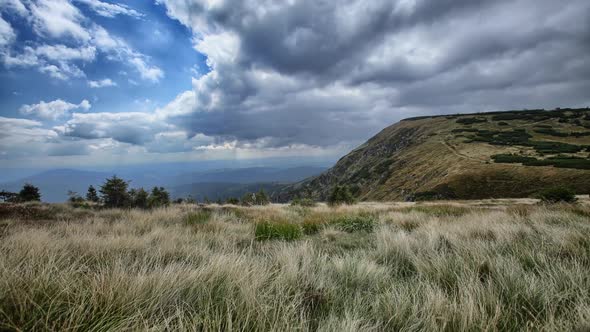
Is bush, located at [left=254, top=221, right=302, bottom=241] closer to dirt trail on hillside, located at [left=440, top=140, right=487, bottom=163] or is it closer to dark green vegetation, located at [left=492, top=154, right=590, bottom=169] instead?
dark green vegetation, located at [left=492, top=154, right=590, bottom=169]

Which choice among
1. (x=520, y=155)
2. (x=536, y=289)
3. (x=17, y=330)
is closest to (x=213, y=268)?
(x=17, y=330)

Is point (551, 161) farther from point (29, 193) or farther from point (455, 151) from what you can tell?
point (29, 193)

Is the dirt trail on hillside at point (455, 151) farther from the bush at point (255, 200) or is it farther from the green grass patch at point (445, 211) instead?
the green grass patch at point (445, 211)

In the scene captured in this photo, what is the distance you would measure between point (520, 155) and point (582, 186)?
70.4 ft

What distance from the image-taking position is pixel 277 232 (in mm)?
5941

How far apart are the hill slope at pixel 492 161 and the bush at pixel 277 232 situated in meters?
42.8

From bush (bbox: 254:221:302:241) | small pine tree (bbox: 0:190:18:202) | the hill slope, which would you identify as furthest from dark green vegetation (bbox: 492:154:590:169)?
small pine tree (bbox: 0:190:18:202)

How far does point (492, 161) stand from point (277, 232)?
75150mm

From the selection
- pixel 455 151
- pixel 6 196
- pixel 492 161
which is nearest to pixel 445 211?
pixel 6 196

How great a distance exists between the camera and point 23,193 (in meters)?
23.9

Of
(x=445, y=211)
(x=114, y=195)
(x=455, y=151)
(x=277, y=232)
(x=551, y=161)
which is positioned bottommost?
(x=551, y=161)

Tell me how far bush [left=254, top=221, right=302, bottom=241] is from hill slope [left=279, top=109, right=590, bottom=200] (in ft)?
140

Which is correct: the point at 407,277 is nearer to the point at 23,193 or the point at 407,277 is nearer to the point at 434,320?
the point at 434,320

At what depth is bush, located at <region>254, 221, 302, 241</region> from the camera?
5777mm
